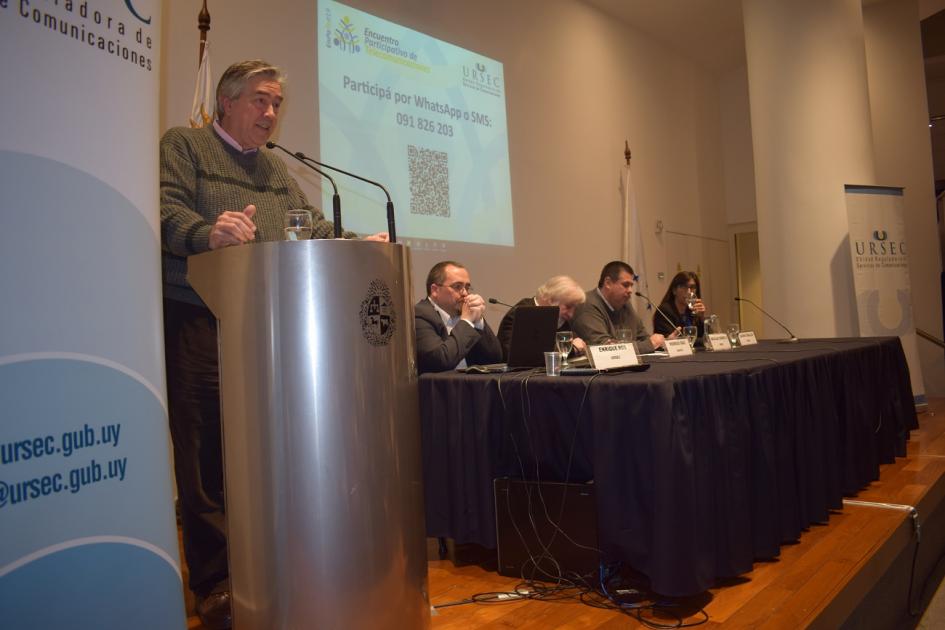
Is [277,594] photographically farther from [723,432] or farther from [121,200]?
[723,432]

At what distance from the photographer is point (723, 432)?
6.69 ft

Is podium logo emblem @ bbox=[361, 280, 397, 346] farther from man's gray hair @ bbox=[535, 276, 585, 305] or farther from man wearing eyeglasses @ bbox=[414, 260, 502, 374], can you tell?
man's gray hair @ bbox=[535, 276, 585, 305]

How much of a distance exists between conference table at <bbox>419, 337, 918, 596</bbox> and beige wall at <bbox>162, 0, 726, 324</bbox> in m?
2.19

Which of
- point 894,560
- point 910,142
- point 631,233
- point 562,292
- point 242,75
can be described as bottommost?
point 894,560

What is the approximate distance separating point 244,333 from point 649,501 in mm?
1209

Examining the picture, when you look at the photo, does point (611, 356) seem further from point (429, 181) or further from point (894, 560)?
point (429, 181)

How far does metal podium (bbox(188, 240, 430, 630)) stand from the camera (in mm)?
1316

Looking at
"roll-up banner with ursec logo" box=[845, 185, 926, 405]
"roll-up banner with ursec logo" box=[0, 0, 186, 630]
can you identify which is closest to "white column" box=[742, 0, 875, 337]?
"roll-up banner with ursec logo" box=[845, 185, 926, 405]

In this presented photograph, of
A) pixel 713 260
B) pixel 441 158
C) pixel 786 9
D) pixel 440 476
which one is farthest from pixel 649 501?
pixel 713 260

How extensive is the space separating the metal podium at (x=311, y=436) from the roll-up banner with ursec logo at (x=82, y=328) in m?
0.15

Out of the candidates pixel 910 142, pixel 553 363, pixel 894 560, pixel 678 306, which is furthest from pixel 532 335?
pixel 910 142

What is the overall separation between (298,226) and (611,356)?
118cm

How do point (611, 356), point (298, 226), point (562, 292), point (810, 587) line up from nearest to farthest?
point (298, 226) → point (810, 587) → point (611, 356) → point (562, 292)

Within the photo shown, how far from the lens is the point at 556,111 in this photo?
608cm
